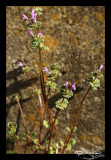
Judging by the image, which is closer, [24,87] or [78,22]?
[78,22]

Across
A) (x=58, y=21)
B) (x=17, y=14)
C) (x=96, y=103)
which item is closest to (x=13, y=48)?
(x=17, y=14)

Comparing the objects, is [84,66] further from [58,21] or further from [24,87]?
Answer: [24,87]

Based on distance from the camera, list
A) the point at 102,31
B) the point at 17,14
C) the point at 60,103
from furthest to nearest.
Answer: the point at 17,14
the point at 102,31
the point at 60,103

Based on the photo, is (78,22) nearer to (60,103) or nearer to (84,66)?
(84,66)

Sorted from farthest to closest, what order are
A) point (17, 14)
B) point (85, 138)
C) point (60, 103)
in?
point (85, 138)
point (17, 14)
point (60, 103)

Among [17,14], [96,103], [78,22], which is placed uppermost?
[17,14]

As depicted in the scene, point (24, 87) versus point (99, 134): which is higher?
point (24, 87)

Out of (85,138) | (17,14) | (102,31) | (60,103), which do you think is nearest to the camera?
(60,103)

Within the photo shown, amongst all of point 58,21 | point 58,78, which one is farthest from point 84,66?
point 58,21

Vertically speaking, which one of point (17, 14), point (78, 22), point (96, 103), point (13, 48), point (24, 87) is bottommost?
point (96, 103)
